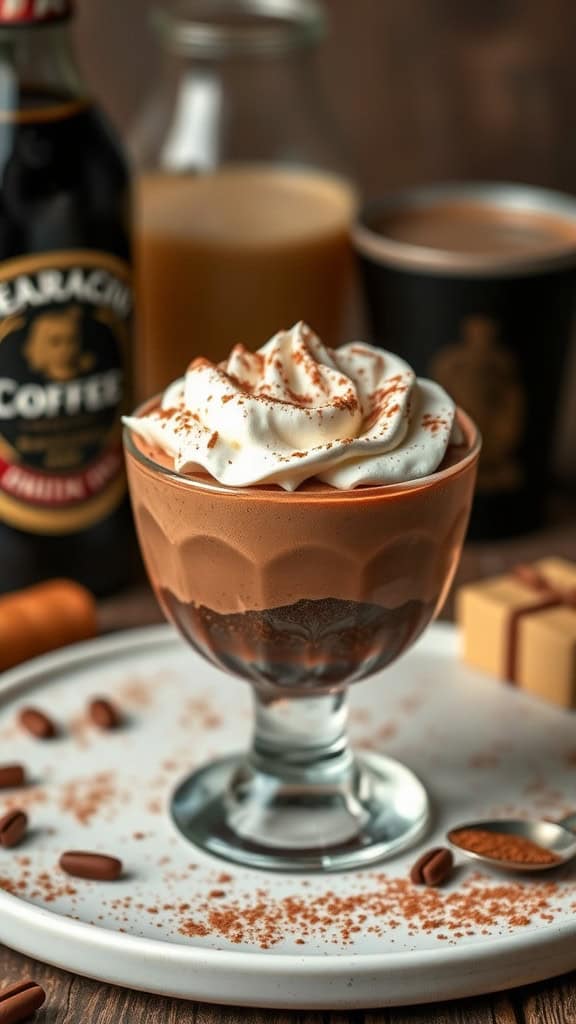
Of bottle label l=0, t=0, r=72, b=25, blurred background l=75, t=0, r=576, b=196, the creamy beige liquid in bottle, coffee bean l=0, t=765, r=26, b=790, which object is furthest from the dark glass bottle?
blurred background l=75, t=0, r=576, b=196

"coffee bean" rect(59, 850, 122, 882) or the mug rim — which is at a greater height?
the mug rim

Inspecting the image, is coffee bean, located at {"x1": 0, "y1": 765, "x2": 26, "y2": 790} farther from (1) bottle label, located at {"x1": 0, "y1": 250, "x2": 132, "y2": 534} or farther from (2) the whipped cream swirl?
(1) bottle label, located at {"x1": 0, "y1": 250, "x2": 132, "y2": 534}

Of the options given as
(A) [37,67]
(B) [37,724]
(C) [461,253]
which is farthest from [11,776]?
(C) [461,253]

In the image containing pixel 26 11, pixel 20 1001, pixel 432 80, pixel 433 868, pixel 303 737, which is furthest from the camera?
pixel 432 80

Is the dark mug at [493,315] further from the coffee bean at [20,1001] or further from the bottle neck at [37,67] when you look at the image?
the coffee bean at [20,1001]

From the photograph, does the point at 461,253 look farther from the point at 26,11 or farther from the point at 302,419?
the point at 302,419

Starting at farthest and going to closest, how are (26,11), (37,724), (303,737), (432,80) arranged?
1. (432,80)
2. (26,11)
3. (37,724)
4. (303,737)

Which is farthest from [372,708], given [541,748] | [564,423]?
[564,423]
